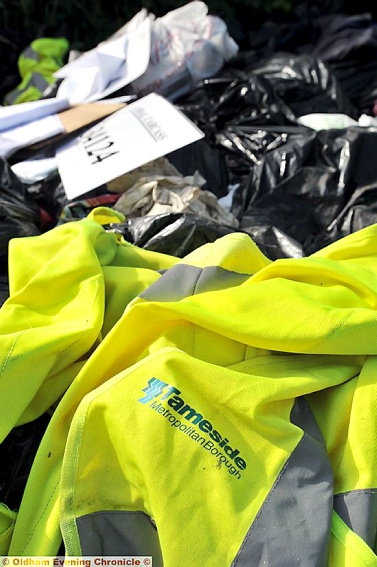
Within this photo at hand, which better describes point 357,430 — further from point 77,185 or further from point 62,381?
point 77,185

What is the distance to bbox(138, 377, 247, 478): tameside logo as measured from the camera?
757 millimetres

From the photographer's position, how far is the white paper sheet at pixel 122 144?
156 cm

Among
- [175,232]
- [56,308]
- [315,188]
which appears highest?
[56,308]

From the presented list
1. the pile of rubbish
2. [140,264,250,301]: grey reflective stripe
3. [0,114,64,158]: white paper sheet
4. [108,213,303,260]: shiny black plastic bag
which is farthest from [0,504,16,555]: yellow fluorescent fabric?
[0,114,64,158]: white paper sheet

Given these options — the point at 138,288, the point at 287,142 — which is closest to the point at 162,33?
the point at 287,142

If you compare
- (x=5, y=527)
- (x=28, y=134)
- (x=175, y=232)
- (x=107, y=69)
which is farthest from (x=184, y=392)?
(x=107, y=69)

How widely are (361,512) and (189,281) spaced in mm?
429

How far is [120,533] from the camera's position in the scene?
30.0 inches

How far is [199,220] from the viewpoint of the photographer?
132cm

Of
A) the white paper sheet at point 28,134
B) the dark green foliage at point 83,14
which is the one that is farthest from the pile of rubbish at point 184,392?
the dark green foliage at point 83,14

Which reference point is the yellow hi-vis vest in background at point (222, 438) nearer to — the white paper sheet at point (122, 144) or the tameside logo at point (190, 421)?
the tameside logo at point (190, 421)

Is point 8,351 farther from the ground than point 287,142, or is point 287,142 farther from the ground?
point 8,351

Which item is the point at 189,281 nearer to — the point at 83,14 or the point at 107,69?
the point at 107,69

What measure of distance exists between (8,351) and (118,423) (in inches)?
7.8
